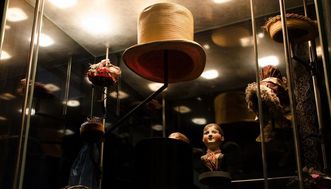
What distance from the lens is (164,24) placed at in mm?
1974

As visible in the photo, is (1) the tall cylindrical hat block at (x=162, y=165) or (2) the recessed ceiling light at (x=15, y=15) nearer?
(1) the tall cylindrical hat block at (x=162, y=165)

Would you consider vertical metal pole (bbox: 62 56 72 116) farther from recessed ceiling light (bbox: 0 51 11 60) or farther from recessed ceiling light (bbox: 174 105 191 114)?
recessed ceiling light (bbox: 174 105 191 114)

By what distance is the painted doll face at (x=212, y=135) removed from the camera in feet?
7.69

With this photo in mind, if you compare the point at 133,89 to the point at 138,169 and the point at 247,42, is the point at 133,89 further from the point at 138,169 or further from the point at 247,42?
the point at 138,169

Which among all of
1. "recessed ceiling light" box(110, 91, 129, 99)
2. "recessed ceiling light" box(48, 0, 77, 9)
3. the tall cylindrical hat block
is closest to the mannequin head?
the tall cylindrical hat block

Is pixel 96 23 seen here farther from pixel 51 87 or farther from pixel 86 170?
pixel 86 170

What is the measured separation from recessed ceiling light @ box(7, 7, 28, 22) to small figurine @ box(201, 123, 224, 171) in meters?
1.24

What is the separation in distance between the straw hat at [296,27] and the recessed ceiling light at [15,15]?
1.40 m

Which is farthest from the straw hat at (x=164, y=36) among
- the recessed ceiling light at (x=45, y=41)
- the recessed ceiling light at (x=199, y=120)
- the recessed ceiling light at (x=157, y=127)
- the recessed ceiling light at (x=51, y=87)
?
the recessed ceiling light at (x=45, y=41)

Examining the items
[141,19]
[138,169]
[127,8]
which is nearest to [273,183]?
[138,169]

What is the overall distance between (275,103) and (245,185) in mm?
545

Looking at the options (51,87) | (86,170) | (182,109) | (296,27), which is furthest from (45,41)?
(296,27)

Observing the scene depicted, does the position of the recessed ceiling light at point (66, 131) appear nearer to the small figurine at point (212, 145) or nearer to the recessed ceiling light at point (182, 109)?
the recessed ceiling light at point (182, 109)

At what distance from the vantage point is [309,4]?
254 centimetres
